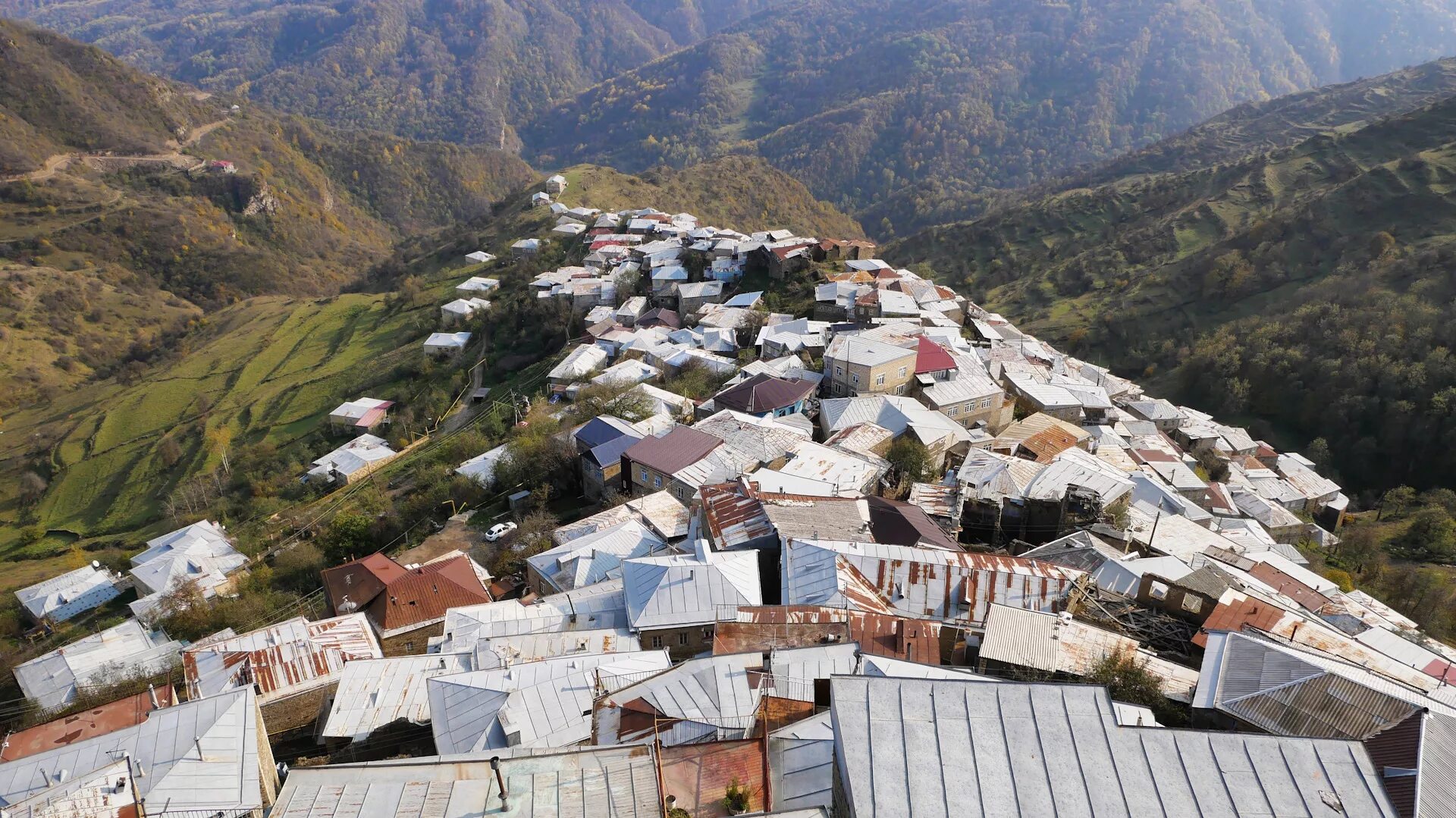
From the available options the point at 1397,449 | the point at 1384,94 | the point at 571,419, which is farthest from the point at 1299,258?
the point at 1384,94

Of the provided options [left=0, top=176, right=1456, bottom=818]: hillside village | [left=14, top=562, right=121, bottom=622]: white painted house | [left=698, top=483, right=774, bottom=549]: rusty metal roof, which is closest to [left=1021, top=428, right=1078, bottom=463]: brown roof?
[left=0, top=176, right=1456, bottom=818]: hillside village

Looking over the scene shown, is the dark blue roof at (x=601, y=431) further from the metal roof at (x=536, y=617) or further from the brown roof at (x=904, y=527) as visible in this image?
the brown roof at (x=904, y=527)

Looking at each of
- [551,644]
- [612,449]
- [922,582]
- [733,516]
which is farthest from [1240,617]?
[612,449]

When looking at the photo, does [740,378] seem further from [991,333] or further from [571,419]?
[991,333]

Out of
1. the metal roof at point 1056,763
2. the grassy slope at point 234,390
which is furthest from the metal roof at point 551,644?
the grassy slope at point 234,390

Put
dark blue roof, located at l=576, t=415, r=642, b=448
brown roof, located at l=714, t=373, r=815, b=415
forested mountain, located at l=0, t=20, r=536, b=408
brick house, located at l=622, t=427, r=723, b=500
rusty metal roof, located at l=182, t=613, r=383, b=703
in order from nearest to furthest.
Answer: rusty metal roof, located at l=182, t=613, r=383, b=703 → brick house, located at l=622, t=427, r=723, b=500 → dark blue roof, located at l=576, t=415, r=642, b=448 → brown roof, located at l=714, t=373, r=815, b=415 → forested mountain, located at l=0, t=20, r=536, b=408

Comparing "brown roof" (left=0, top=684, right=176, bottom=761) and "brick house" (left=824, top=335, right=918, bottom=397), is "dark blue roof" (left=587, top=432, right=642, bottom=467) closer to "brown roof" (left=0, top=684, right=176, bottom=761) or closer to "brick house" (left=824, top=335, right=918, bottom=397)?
"brick house" (left=824, top=335, right=918, bottom=397)
